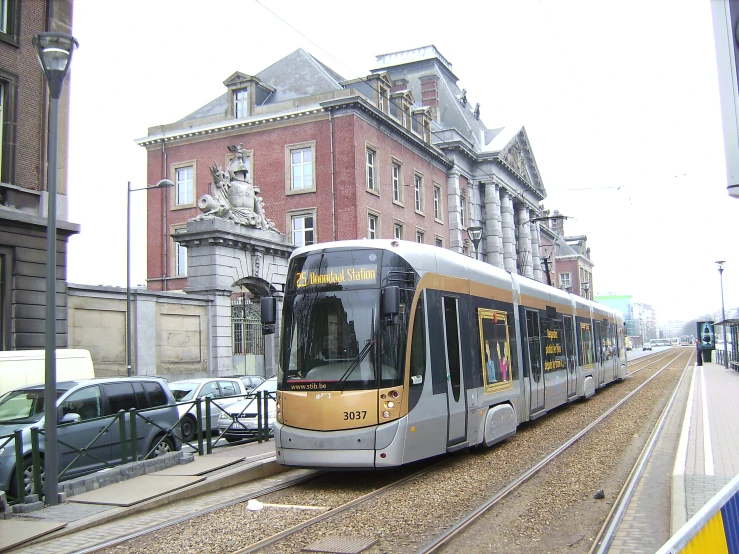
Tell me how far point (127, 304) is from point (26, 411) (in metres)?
9.94

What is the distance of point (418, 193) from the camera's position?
139 feet

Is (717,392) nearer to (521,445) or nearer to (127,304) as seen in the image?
(521,445)

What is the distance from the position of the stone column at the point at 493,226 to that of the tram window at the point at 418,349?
4155 cm

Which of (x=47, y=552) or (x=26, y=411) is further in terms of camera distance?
(x=26, y=411)

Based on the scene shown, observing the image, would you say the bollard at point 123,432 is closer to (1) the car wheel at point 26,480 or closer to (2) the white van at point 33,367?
(1) the car wheel at point 26,480

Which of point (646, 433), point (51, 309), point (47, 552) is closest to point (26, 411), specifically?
point (51, 309)

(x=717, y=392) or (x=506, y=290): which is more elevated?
(x=506, y=290)

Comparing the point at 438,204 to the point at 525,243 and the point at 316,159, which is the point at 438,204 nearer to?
the point at 316,159

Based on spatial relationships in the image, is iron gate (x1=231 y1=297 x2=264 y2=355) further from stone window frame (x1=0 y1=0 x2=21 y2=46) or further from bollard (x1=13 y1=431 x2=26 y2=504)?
bollard (x1=13 y1=431 x2=26 y2=504)

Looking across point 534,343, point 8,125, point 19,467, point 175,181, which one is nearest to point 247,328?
point 8,125

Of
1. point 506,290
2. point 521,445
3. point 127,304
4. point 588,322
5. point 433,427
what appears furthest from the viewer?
point 588,322

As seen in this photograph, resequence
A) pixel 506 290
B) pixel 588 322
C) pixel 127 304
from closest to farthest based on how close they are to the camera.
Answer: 1. pixel 506 290
2. pixel 127 304
3. pixel 588 322

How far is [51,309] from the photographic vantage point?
941cm

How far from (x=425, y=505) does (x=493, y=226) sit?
43.8 metres
